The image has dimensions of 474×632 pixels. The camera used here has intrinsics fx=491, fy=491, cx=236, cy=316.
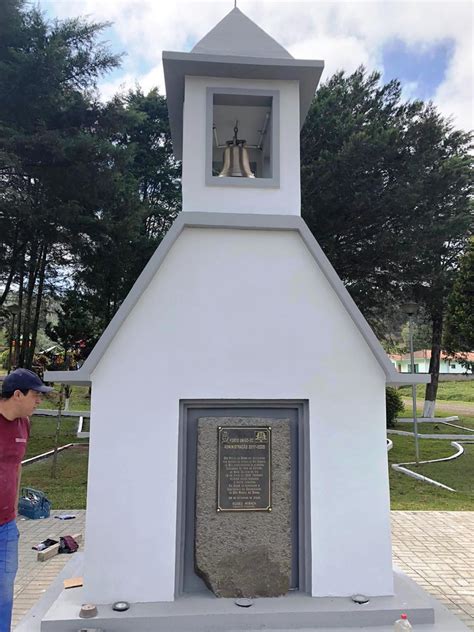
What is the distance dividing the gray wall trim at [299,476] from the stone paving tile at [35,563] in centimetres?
163

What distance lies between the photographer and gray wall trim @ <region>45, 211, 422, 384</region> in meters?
4.44

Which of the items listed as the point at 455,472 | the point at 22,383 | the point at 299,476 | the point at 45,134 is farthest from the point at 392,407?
the point at 22,383

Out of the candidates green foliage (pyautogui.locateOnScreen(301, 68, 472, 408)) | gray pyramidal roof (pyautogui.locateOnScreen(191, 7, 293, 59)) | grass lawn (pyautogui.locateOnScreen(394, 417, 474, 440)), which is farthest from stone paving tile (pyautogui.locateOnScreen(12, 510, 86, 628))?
grass lawn (pyautogui.locateOnScreen(394, 417, 474, 440))

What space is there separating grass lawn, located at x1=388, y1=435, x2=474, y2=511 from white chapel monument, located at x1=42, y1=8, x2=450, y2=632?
18.1 ft

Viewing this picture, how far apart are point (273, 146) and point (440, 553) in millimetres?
5531

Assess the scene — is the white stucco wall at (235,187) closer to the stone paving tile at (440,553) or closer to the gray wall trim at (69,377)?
the gray wall trim at (69,377)

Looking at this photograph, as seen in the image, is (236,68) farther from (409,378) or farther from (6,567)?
(6,567)

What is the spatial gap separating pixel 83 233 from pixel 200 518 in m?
12.0

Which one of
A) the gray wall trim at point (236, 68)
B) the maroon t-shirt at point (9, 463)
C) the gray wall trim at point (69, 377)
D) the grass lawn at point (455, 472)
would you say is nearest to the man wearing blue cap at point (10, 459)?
the maroon t-shirt at point (9, 463)

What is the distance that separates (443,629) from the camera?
409 cm

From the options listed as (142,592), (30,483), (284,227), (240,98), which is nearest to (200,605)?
(142,592)

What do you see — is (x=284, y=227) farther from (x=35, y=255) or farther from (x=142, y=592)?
(x=35, y=255)

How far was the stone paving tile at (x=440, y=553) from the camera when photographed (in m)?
5.05

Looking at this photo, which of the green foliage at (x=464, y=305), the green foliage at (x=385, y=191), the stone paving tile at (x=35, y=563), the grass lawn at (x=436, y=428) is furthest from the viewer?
the grass lawn at (x=436, y=428)
